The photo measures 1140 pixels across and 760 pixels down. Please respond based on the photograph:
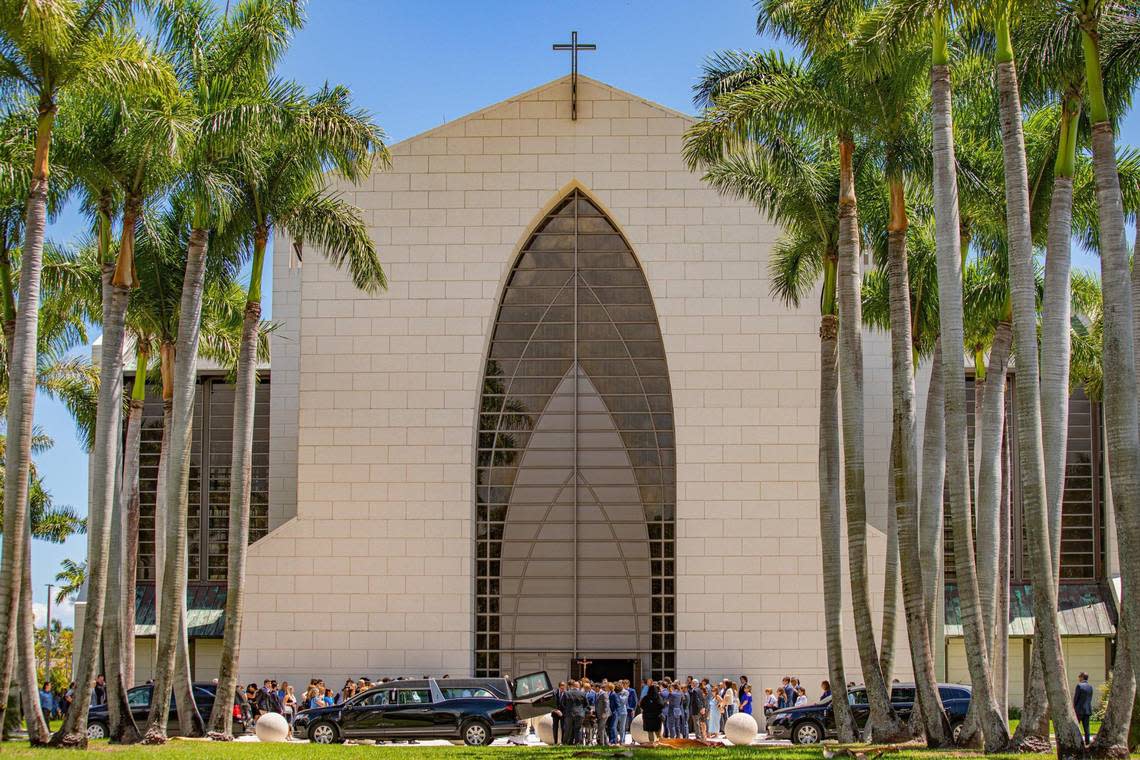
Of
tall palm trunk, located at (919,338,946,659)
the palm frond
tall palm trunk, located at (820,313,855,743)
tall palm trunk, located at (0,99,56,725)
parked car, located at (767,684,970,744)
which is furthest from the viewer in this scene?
the palm frond

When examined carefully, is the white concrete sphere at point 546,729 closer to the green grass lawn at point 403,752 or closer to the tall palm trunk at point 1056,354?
the green grass lawn at point 403,752

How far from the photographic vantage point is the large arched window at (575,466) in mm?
37625

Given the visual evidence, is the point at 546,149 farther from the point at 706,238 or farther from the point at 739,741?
the point at 739,741

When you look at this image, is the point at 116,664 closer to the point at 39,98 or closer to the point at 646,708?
the point at 39,98

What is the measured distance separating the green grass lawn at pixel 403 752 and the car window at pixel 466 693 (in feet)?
11.0

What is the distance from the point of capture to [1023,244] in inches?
768

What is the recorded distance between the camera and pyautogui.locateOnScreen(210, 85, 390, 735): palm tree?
25889 mm

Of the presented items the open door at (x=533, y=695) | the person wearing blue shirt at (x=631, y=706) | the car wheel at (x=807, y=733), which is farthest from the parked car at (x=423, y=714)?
the car wheel at (x=807, y=733)

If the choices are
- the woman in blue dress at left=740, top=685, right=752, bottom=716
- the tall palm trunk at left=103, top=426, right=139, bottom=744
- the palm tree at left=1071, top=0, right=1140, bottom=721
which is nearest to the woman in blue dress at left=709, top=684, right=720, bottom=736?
the woman in blue dress at left=740, top=685, right=752, bottom=716

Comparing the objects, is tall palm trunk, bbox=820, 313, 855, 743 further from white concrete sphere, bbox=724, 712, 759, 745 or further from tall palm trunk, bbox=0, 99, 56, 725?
tall palm trunk, bbox=0, 99, 56, 725

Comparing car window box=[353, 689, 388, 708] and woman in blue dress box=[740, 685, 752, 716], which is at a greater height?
car window box=[353, 689, 388, 708]

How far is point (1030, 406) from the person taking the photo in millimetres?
19266

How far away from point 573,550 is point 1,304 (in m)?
16.3

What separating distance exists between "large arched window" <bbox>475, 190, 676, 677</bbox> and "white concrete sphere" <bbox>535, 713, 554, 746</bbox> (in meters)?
7.82
